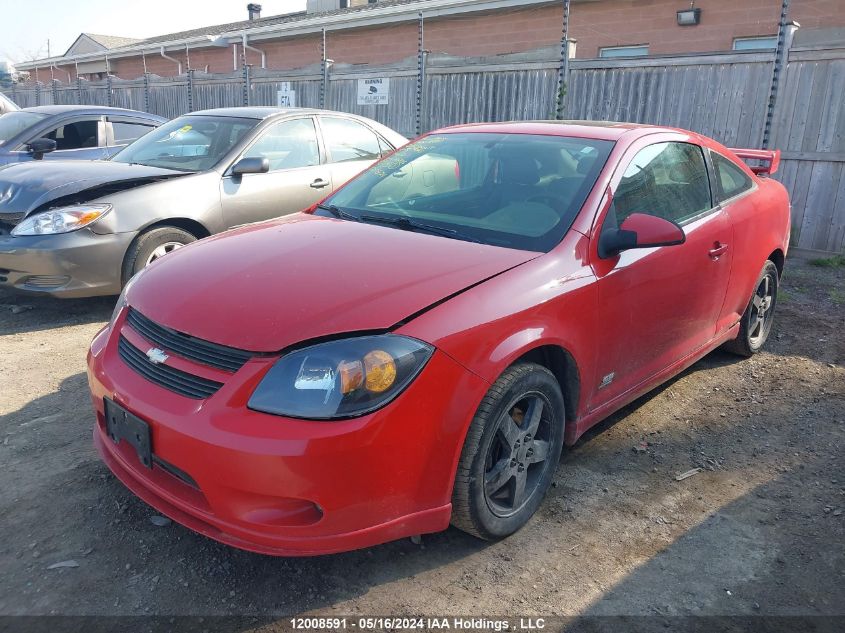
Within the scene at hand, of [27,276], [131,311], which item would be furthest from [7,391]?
[131,311]

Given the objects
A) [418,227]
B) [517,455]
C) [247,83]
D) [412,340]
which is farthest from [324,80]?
[412,340]

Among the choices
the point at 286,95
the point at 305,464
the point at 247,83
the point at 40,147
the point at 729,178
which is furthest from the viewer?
the point at 247,83

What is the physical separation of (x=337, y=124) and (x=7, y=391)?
12.8 feet

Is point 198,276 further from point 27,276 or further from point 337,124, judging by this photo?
point 337,124

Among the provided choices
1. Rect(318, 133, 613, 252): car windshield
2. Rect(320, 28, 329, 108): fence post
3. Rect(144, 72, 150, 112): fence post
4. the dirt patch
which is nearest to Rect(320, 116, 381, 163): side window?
Rect(318, 133, 613, 252): car windshield

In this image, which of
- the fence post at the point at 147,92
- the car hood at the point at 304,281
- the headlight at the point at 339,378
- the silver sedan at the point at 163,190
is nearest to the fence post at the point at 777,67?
the silver sedan at the point at 163,190

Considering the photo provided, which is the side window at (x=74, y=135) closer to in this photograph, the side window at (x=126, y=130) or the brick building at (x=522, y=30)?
the side window at (x=126, y=130)

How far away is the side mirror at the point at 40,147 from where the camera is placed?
23.8 ft

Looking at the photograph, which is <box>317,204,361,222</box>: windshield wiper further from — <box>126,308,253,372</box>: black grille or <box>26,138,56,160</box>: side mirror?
<box>26,138,56,160</box>: side mirror

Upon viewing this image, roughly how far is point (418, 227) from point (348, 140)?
12.6ft

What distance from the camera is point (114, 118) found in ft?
26.2

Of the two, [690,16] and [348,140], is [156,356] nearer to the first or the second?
[348,140]

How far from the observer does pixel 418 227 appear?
10.2 feet

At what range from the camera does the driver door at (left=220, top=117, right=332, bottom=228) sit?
18.5 ft
